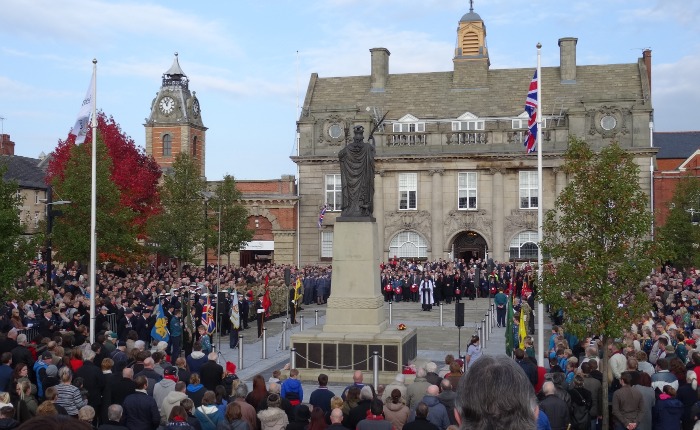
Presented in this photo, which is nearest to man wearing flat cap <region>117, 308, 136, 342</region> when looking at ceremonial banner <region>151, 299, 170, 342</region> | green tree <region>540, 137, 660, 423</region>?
ceremonial banner <region>151, 299, 170, 342</region>

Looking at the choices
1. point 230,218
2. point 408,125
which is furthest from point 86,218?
point 408,125

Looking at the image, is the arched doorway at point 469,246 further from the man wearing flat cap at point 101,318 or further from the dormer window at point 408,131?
the man wearing flat cap at point 101,318

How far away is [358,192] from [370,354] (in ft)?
13.2

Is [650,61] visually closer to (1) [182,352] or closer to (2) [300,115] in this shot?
(2) [300,115]

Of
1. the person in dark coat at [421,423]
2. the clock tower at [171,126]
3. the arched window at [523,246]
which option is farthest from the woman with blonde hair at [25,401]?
the clock tower at [171,126]

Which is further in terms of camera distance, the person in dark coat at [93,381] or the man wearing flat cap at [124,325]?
the man wearing flat cap at [124,325]

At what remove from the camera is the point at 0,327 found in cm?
1895

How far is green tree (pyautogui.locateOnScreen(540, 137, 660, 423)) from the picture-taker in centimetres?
1526

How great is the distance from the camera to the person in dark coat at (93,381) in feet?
43.0

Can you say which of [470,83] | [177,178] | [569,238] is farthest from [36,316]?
[470,83]

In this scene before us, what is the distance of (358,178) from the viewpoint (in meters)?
20.9

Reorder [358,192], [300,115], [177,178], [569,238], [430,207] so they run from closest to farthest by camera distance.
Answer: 1. [569,238]
2. [358,192]
3. [177,178]
4. [430,207]
5. [300,115]

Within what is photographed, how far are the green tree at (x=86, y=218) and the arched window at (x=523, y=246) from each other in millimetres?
24077

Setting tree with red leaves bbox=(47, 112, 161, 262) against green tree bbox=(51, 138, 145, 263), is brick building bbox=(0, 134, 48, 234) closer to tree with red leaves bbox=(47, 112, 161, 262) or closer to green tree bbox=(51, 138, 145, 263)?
tree with red leaves bbox=(47, 112, 161, 262)
